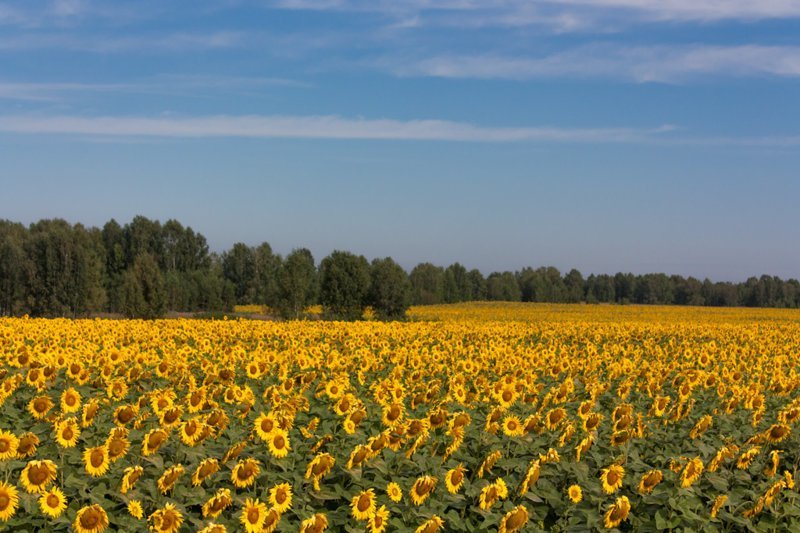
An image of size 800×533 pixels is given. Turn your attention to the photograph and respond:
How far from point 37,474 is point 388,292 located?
4745 cm

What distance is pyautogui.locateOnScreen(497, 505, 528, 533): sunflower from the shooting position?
486cm

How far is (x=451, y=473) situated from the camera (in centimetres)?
537

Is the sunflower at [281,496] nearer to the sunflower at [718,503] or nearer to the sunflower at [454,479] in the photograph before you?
the sunflower at [454,479]

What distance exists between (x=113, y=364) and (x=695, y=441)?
6.68 m

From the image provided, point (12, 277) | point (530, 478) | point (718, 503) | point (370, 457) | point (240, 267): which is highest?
point (240, 267)

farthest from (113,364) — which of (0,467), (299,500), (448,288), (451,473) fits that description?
(448,288)

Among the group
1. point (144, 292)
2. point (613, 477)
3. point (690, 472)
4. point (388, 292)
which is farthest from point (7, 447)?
point (388, 292)

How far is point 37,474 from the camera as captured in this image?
499cm

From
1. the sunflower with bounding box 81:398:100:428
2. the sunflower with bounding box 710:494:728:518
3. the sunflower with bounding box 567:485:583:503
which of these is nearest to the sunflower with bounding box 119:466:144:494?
the sunflower with bounding box 81:398:100:428

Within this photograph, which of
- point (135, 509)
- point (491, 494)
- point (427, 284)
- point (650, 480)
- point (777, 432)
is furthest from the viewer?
point (427, 284)

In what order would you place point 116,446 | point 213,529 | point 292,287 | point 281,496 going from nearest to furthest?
point 213,529 < point 281,496 < point 116,446 < point 292,287

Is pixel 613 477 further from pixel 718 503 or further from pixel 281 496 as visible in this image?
pixel 281 496

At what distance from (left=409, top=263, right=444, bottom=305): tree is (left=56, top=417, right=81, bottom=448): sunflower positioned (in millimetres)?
74930

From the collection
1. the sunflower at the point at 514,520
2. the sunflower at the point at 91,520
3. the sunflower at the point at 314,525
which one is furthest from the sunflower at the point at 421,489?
→ the sunflower at the point at 91,520
